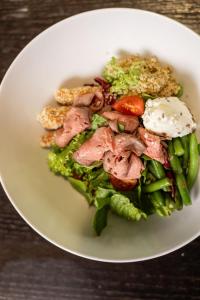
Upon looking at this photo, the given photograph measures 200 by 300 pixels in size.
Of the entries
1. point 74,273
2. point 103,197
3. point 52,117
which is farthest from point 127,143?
point 74,273

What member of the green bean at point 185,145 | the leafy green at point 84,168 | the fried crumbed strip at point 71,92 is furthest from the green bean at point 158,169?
the fried crumbed strip at point 71,92

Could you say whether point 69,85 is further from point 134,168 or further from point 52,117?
point 134,168

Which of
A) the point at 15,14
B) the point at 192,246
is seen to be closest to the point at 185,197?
the point at 192,246

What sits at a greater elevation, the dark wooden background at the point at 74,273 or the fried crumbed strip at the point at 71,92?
the fried crumbed strip at the point at 71,92

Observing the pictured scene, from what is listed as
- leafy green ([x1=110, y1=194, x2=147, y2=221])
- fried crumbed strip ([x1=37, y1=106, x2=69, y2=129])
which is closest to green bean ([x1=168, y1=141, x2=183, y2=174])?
leafy green ([x1=110, y1=194, x2=147, y2=221])

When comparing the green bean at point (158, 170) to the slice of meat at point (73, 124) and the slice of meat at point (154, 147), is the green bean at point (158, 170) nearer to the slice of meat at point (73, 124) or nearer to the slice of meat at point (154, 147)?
the slice of meat at point (154, 147)

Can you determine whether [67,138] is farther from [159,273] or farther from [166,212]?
[159,273]

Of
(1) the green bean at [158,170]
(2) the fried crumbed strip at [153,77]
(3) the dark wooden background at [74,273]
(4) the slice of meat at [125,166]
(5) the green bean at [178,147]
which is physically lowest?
→ (3) the dark wooden background at [74,273]
